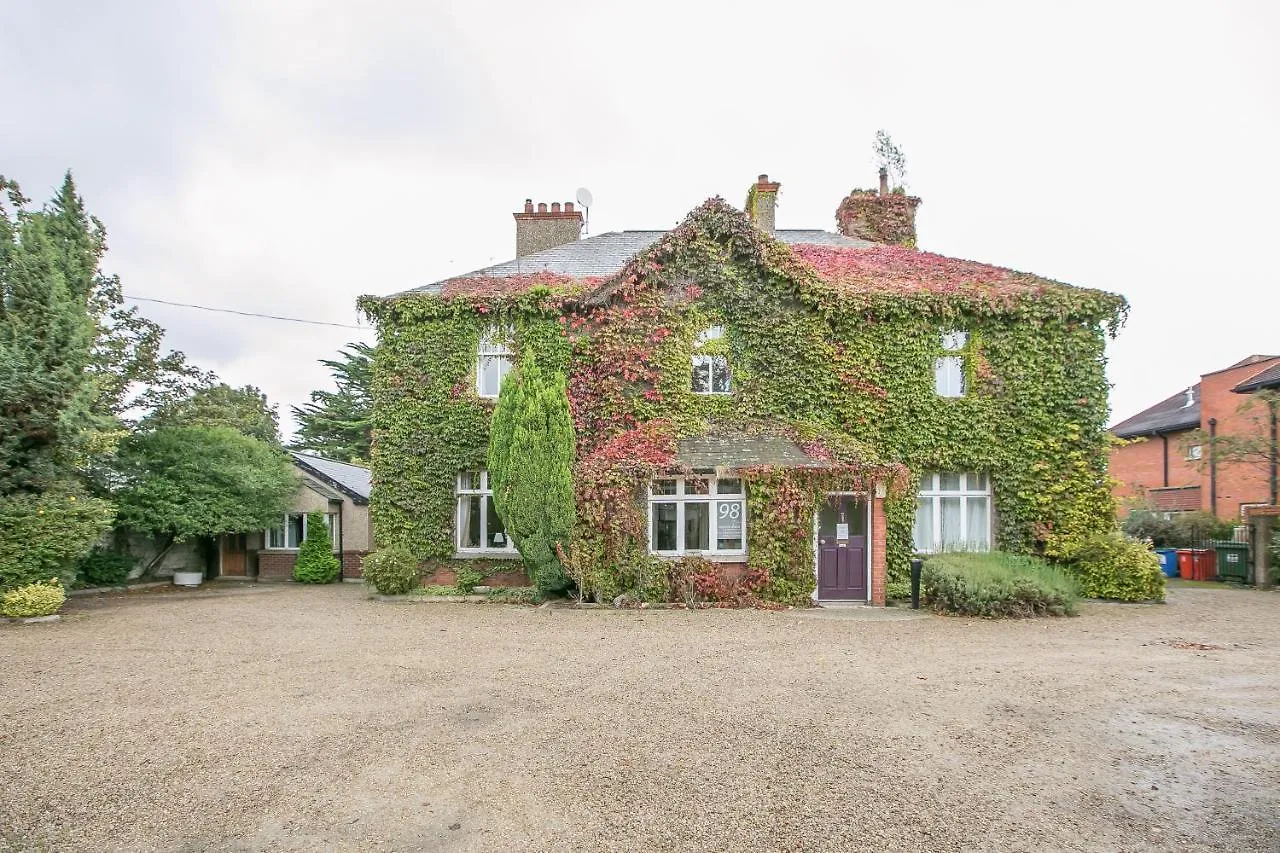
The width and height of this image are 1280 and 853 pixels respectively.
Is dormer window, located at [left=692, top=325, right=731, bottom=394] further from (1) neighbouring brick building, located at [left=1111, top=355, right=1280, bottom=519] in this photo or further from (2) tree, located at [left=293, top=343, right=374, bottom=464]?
(2) tree, located at [left=293, top=343, right=374, bottom=464]

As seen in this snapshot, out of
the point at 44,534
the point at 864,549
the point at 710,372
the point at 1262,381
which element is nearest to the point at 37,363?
the point at 44,534

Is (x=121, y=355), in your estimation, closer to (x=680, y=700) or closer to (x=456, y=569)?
(x=456, y=569)

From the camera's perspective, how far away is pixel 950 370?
15.9 meters

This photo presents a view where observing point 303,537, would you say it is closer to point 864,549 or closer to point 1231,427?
point 864,549

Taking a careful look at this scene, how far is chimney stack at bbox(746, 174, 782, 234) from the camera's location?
19.9m

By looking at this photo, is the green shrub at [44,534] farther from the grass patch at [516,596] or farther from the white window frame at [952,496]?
the white window frame at [952,496]

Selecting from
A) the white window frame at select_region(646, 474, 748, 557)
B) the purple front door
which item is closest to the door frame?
the purple front door

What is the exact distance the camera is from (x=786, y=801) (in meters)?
4.80

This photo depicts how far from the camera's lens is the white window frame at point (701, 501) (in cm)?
1453

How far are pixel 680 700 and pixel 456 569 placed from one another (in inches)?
401

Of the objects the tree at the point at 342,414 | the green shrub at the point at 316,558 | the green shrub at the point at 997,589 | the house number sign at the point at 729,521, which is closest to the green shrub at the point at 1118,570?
the green shrub at the point at 997,589

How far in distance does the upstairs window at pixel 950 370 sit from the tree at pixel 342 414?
35.3 m

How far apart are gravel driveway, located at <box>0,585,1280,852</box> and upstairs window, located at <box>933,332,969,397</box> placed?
20.6ft

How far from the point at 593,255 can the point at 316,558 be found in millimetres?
11815
